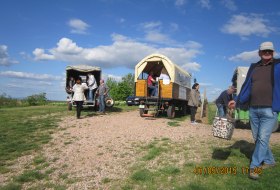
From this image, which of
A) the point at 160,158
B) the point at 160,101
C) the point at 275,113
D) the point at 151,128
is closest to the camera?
the point at 275,113

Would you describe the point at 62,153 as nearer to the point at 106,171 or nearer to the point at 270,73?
the point at 106,171

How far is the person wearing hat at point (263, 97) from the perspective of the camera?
17.2ft

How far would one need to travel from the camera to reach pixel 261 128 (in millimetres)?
5367

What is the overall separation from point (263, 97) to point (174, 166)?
8.13 feet

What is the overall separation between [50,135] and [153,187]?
604cm

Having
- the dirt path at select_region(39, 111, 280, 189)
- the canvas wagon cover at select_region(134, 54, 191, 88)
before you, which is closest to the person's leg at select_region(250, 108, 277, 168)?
the dirt path at select_region(39, 111, 280, 189)

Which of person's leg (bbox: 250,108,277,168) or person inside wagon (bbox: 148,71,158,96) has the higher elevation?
person inside wagon (bbox: 148,71,158,96)

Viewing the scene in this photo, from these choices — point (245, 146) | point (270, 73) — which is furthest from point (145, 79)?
point (270, 73)

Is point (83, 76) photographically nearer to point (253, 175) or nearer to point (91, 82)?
point (91, 82)

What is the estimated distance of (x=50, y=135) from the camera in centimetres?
1048

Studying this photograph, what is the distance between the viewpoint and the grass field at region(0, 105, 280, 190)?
18.3ft

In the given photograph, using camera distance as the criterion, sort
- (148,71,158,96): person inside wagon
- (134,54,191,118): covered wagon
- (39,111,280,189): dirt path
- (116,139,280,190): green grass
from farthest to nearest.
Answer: (148,71,158,96): person inside wagon < (134,54,191,118): covered wagon < (39,111,280,189): dirt path < (116,139,280,190): green grass
